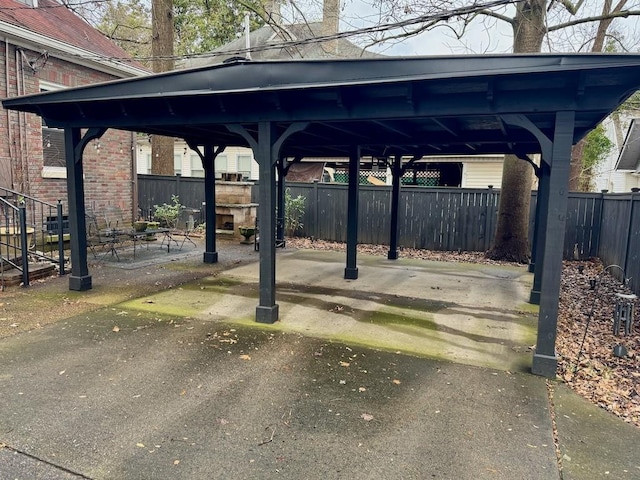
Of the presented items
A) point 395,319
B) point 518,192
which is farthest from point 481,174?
point 395,319

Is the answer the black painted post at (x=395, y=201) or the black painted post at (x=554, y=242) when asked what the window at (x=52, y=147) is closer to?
the black painted post at (x=395, y=201)

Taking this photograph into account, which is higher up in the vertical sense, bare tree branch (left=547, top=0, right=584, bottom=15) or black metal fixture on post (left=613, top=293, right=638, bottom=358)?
bare tree branch (left=547, top=0, right=584, bottom=15)

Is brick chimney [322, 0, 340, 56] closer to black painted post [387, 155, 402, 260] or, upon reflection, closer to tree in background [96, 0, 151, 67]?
black painted post [387, 155, 402, 260]

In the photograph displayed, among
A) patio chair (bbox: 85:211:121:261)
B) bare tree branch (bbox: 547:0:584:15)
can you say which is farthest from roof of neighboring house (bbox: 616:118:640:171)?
patio chair (bbox: 85:211:121:261)

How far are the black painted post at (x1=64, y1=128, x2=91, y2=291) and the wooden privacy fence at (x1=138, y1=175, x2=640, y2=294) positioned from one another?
7043mm

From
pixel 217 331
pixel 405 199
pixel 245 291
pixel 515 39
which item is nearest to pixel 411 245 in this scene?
pixel 405 199

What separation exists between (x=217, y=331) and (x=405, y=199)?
7.73m

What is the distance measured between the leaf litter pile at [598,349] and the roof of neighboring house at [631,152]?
5.48 m

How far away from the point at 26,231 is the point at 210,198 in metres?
3.14

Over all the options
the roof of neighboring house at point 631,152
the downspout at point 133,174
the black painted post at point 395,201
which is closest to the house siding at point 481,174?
the roof of neighboring house at point 631,152

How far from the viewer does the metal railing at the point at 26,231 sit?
21.1ft

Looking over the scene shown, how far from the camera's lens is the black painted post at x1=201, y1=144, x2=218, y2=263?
8586mm

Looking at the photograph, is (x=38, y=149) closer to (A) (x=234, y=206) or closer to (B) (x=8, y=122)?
(B) (x=8, y=122)

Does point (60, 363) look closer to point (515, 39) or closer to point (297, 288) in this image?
point (297, 288)
